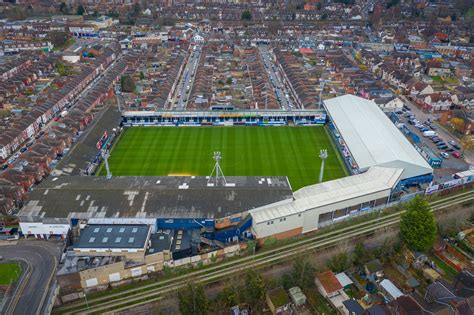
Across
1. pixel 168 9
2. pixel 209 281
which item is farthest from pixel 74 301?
pixel 168 9

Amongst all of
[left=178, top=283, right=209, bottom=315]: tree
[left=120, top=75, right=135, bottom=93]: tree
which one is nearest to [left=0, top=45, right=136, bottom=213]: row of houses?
[left=120, top=75, right=135, bottom=93]: tree

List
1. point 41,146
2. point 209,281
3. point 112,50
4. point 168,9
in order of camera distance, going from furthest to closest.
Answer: point 168,9
point 112,50
point 41,146
point 209,281

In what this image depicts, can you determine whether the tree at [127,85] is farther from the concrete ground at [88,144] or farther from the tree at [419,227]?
the tree at [419,227]

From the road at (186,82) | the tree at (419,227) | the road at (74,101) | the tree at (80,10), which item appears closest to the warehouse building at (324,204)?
the tree at (419,227)

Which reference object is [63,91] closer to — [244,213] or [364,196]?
[244,213]

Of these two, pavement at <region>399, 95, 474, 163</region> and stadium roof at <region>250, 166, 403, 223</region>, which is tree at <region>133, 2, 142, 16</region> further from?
stadium roof at <region>250, 166, 403, 223</region>

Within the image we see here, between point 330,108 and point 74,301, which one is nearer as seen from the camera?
point 74,301

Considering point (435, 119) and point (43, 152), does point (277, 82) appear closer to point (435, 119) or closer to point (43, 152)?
point (435, 119)
